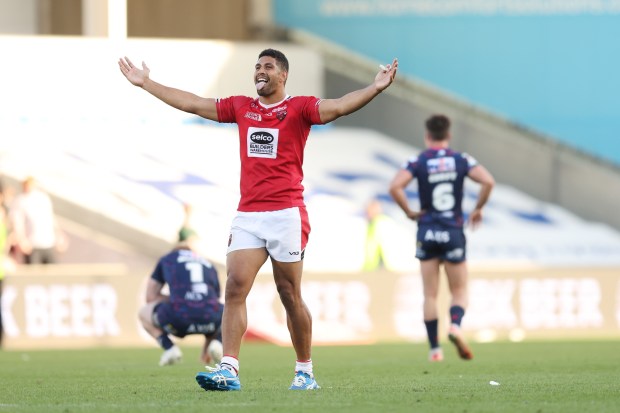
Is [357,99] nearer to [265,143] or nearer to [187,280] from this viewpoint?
[265,143]

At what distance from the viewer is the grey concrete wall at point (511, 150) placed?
29.4 meters

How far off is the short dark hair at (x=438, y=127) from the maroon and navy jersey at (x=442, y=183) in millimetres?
120

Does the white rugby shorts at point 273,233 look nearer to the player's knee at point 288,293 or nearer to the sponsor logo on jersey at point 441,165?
the player's knee at point 288,293

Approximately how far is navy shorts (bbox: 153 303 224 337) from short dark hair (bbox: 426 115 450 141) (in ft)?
8.18

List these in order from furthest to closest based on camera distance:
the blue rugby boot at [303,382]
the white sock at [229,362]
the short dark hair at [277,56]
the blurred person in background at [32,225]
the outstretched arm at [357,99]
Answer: the blurred person in background at [32,225] < the blue rugby boot at [303,382] < the short dark hair at [277,56] < the white sock at [229,362] < the outstretched arm at [357,99]

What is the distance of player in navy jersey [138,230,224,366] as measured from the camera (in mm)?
13328

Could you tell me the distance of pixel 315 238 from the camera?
24.6 meters

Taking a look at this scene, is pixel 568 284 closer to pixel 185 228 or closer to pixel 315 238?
pixel 315 238

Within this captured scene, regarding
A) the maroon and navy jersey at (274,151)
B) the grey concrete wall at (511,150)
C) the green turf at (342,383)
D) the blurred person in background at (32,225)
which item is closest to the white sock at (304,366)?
the green turf at (342,383)

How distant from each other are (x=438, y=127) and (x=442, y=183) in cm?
51

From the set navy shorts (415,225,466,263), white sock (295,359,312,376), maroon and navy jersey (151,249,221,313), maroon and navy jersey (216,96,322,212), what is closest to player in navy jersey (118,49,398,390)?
maroon and navy jersey (216,96,322,212)

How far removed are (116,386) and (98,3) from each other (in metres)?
18.5

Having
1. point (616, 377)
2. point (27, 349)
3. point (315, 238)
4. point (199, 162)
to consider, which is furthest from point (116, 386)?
point (199, 162)

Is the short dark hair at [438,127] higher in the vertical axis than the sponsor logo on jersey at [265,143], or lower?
higher
